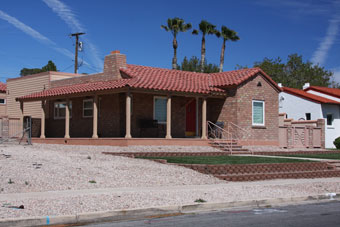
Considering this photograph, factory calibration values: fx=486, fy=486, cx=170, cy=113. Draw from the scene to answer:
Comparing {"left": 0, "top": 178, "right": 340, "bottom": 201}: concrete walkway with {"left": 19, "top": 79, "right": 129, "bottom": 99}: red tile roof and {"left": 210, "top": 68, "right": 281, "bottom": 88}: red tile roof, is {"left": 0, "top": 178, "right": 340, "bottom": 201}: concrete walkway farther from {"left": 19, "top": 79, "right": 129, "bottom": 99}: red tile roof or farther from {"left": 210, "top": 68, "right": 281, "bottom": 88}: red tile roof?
{"left": 210, "top": 68, "right": 281, "bottom": 88}: red tile roof

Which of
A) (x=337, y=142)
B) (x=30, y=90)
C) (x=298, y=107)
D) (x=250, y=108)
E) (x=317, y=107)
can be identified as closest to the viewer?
(x=250, y=108)

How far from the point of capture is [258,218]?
985cm

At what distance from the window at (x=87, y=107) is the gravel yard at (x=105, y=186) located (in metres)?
9.52

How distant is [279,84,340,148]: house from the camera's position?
38.7 m

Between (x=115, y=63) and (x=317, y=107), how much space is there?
19307mm

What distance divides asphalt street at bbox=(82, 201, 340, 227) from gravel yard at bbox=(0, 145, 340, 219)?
1.07 m

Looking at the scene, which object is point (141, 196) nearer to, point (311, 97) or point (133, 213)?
point (133, 213)

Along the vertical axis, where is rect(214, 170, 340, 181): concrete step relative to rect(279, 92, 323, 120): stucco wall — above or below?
below

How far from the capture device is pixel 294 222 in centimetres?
937

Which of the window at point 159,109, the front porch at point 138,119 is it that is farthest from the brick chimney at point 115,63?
the window at point 159,109

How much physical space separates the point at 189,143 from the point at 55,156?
8496 millimetres

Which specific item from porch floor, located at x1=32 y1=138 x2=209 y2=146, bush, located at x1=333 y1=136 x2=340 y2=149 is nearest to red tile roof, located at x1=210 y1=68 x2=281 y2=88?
porch floor, located at x1=32 y1=138 x2=209 y2=146

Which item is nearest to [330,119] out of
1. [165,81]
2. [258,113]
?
[258,113]

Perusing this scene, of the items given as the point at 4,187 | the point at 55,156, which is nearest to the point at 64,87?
the point at 55,156
